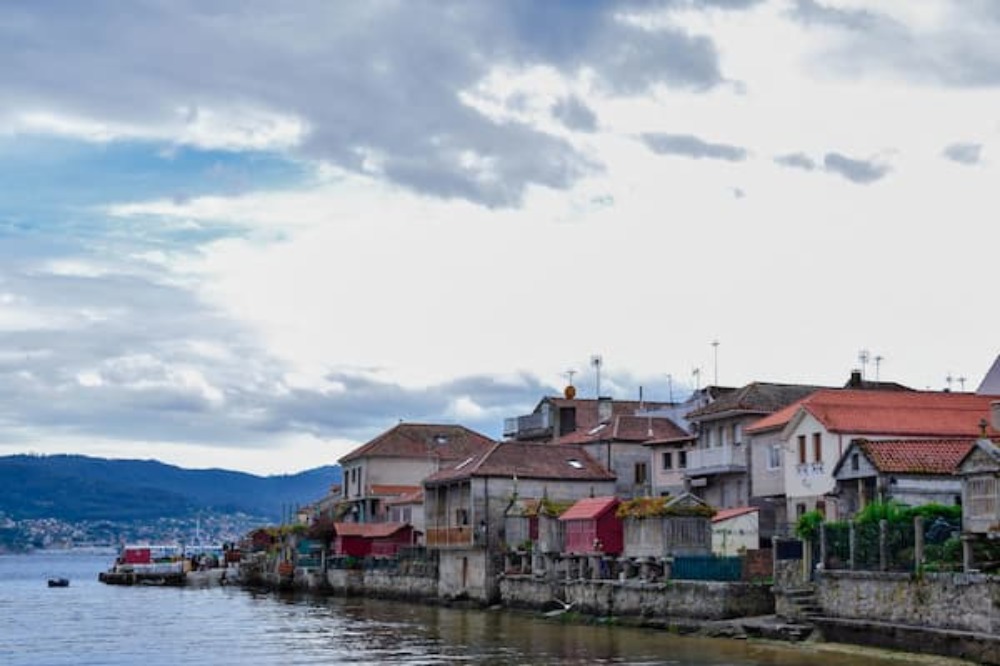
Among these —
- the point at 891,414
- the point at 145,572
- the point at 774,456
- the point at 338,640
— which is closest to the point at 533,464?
the point at 774,456

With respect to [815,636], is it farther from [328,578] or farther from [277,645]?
[328,578]

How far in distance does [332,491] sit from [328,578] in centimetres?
3226

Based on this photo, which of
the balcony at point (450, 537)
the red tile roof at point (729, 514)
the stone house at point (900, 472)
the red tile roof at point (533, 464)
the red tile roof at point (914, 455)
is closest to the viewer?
the stone house at point (900, 472)

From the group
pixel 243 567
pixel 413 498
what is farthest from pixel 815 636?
pixel 243 567

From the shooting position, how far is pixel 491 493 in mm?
83000

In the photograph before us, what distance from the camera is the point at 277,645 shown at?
Result: 56.9m

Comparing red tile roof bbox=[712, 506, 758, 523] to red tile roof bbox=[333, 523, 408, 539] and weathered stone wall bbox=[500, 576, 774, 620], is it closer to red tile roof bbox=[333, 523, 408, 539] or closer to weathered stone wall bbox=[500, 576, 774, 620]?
weathered stone wall bbox=[500, 576, 774, 620]

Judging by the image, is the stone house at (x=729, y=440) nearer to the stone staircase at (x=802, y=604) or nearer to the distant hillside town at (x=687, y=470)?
the distant hillside town at (x=687, y=470)

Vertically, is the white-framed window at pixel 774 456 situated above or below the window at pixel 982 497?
above

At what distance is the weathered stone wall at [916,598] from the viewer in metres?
43.5

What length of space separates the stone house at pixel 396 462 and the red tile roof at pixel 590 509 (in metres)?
34.0

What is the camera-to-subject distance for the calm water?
162ft

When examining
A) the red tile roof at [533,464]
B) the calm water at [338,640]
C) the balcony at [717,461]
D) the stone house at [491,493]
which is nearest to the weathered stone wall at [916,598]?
the calm water at [338,640]

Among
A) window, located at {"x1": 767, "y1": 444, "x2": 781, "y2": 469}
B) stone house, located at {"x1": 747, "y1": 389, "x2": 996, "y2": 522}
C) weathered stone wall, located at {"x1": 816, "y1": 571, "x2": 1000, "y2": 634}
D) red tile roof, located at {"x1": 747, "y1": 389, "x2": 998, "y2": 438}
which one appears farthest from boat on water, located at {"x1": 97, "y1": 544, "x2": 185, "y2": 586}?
weathered stone wall, located at {"x1": 816, "y1": 571, "x2": 1000, "y2": 634}
